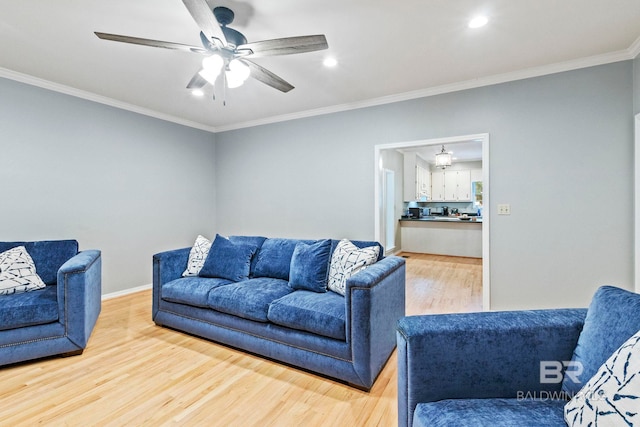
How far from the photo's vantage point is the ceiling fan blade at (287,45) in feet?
6.07

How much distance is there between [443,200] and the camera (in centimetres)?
934

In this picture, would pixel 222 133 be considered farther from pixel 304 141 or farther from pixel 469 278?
pixel 469 278

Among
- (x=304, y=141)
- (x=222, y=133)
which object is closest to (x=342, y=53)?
(x=304, y=141)

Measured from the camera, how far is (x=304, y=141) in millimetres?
4438

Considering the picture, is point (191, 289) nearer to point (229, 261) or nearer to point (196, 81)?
point (229, 261)

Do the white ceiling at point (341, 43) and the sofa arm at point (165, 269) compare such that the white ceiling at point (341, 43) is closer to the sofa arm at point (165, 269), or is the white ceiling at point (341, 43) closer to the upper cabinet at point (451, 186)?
the sofa arm at point (165, 269)

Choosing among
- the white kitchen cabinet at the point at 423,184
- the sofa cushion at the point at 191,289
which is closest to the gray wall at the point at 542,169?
the sofa cushion at the point at 191,289

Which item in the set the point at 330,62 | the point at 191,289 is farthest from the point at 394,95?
the point at 191,289

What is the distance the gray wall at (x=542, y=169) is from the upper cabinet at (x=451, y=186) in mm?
6197

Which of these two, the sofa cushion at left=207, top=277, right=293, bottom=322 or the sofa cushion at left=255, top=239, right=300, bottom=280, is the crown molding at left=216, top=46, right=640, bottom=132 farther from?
the sofa cushion at left=207, top=277, right=293, bottom=322

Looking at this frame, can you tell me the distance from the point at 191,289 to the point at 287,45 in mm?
2159

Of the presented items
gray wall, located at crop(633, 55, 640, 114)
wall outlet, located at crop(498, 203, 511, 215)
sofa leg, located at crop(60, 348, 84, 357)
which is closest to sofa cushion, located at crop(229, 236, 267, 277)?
sofa leg, located at crop(60, 348, 84, 357)

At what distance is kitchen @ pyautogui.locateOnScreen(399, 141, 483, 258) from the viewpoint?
695 cm

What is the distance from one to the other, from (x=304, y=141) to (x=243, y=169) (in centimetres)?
124
